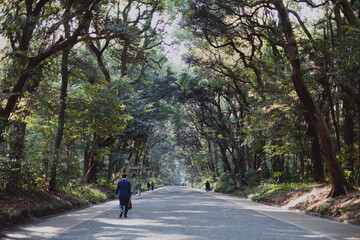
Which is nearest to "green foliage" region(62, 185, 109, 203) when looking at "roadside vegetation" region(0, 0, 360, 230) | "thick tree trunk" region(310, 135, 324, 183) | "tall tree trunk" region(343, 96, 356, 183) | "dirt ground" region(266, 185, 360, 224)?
"roadside vegetation" region(0, 0, 360, 230)

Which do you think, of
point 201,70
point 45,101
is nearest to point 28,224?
point 45,101

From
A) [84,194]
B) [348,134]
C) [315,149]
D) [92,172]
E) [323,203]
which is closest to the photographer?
[323,203]

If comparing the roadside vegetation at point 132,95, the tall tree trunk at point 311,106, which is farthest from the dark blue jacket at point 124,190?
the tall tree trunk at point 311,106

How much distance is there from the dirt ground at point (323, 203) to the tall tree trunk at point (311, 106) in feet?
1.80

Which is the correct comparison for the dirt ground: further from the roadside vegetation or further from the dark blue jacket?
the dark blue jacket

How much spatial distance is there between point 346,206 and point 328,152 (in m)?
Result: 2.53

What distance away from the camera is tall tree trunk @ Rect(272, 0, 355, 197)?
39.1 feet

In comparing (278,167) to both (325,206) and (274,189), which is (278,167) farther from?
(325,206)

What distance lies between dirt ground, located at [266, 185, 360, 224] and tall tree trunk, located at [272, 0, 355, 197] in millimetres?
550

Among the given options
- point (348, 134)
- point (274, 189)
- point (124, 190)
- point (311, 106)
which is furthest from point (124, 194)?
point (348, 134)

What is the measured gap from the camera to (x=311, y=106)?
40.7 feet

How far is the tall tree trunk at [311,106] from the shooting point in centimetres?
1191

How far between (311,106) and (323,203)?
12.2 ft

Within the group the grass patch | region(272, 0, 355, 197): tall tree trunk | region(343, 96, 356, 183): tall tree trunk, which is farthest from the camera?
the grass patch
